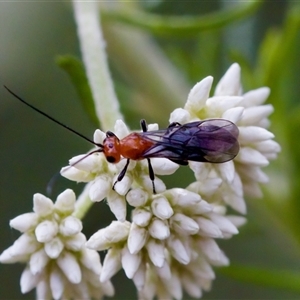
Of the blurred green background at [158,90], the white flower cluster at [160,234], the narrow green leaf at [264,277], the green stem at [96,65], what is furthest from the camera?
the blurred green background at [158,90]

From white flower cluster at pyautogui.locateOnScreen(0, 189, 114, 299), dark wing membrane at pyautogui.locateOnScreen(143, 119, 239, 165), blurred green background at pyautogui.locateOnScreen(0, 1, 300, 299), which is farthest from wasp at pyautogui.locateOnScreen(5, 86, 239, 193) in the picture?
blurred green background at pyautogui.locateOnScreen(0, 1, 300, 299)

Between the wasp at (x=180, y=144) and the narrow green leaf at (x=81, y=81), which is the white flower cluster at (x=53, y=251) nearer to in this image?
the wasp at (x=180, y=144)

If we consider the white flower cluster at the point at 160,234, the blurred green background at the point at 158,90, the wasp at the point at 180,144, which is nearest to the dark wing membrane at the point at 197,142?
the wasp at the point at 180,144

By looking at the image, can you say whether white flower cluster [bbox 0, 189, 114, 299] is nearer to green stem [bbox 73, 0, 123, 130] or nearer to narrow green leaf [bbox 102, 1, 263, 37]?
green stem [bbox 73, 0, 123, 130]

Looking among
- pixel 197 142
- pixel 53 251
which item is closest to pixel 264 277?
pixel 197 142

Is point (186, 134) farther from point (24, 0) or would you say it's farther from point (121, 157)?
point (24, 0)
